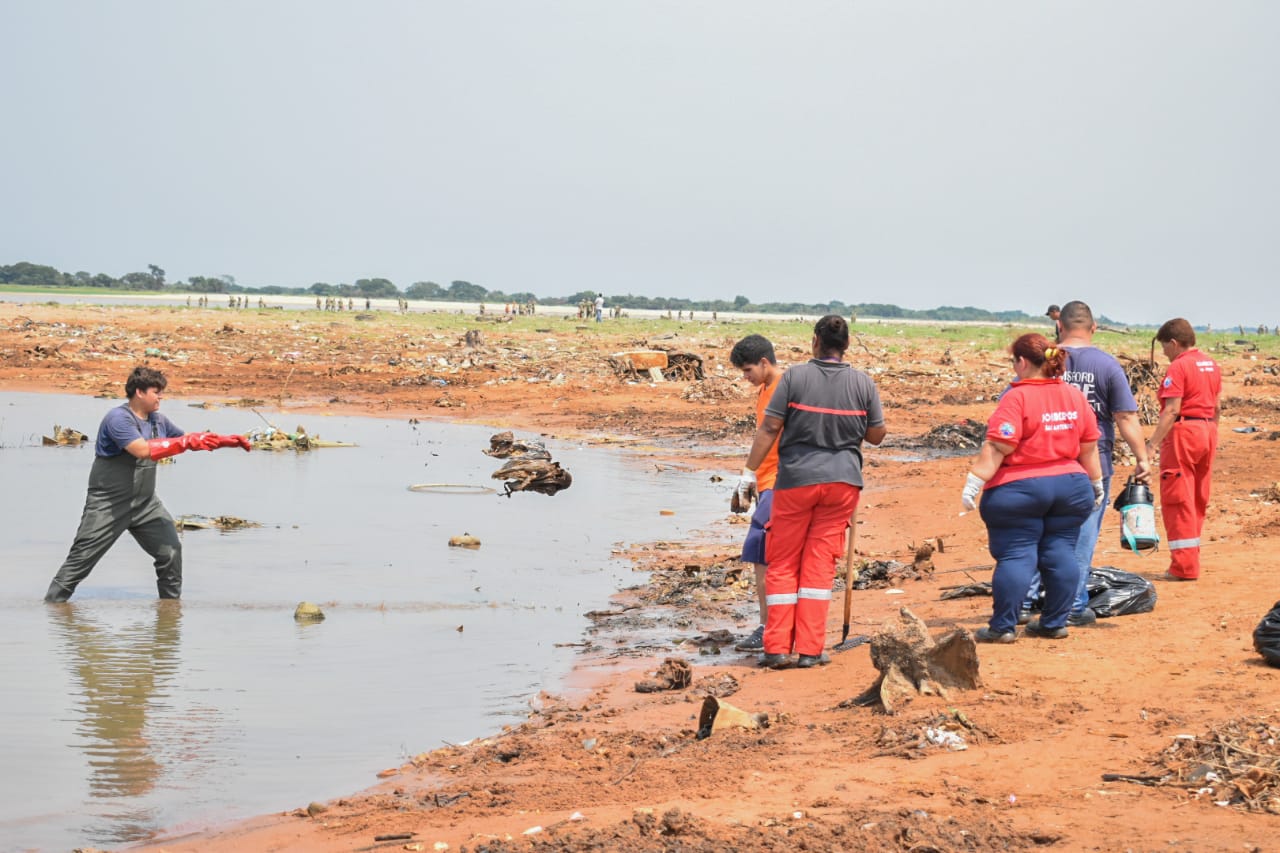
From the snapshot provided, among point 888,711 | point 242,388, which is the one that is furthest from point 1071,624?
point 242,388

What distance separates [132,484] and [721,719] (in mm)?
5211

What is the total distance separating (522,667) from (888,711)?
9.25 ft

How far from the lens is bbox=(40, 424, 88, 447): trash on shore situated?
1920 centimetres

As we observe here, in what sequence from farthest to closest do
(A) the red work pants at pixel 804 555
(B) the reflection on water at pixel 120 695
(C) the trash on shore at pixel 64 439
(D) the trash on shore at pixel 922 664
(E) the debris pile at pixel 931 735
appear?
(C) the trash on shore at pixel 64 439 < (A) the red work pants at pixel 804 555 < (D) the trash on shore at pixel 922 664 < (B) the reflection on water at pixel 120 695 < (E) the debris pile at pixel 931 735

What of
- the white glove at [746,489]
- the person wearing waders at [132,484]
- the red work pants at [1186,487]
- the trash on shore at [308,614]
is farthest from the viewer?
the trash on shore at [308,614]

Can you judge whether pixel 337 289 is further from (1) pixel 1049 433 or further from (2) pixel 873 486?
(1) pixel 1049 433

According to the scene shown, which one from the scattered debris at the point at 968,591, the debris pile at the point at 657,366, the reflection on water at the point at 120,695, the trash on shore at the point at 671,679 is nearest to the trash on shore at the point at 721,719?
the trash on shore at the point at 671,679

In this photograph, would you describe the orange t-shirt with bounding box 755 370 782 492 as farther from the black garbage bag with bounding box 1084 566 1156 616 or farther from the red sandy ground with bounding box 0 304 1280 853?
the black garbage bag with bounding box 1084 566 1156 616

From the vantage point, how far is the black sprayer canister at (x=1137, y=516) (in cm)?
820

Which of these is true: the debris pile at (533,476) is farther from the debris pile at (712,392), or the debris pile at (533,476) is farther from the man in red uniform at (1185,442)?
the debris pile at (712,392)

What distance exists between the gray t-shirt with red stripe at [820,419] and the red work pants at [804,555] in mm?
85

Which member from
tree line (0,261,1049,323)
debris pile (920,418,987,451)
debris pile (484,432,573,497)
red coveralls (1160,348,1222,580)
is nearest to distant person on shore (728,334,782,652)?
red coveralls (1160,348,1222,580)

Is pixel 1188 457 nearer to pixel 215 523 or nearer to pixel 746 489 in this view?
pixel 746 489

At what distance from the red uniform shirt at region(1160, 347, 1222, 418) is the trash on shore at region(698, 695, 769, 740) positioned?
4430 millimetres
